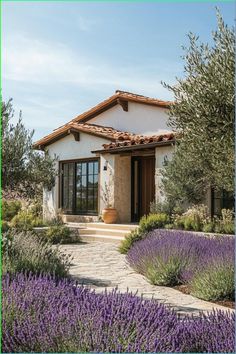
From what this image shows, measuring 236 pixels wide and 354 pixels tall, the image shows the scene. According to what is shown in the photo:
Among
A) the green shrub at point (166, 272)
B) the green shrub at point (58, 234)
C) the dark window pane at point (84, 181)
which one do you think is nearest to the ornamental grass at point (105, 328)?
the green shrub at point (166, 272)

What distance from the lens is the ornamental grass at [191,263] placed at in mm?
6363

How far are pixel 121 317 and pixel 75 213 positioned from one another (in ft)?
50.7

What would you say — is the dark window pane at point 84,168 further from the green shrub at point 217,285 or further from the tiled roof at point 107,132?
the green shrub at point 217,285

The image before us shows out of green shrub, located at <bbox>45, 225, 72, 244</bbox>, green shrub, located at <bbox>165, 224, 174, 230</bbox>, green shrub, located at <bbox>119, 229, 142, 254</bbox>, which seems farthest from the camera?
green shrub, located at <bbox>45, 225, 72, 244</bbox>

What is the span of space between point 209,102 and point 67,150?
14.1 m

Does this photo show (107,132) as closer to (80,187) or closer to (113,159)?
(113,159)

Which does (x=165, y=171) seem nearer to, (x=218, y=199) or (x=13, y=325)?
(x=218, y=199)

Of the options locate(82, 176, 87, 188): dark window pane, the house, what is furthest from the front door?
locate(82, 176, 87, 188): dark window pane

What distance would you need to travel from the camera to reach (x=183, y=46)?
6.42 metres

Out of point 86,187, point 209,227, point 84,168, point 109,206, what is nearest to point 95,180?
point 86,187

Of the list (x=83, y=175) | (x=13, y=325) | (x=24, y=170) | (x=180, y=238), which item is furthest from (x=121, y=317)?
(x=83, y=175)

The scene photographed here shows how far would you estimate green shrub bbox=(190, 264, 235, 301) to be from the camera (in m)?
6.30

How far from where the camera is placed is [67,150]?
19516 mm

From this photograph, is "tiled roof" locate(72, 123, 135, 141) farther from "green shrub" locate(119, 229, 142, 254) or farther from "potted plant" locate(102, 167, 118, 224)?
"green shrub" locate(119, 229, 142, 254)
